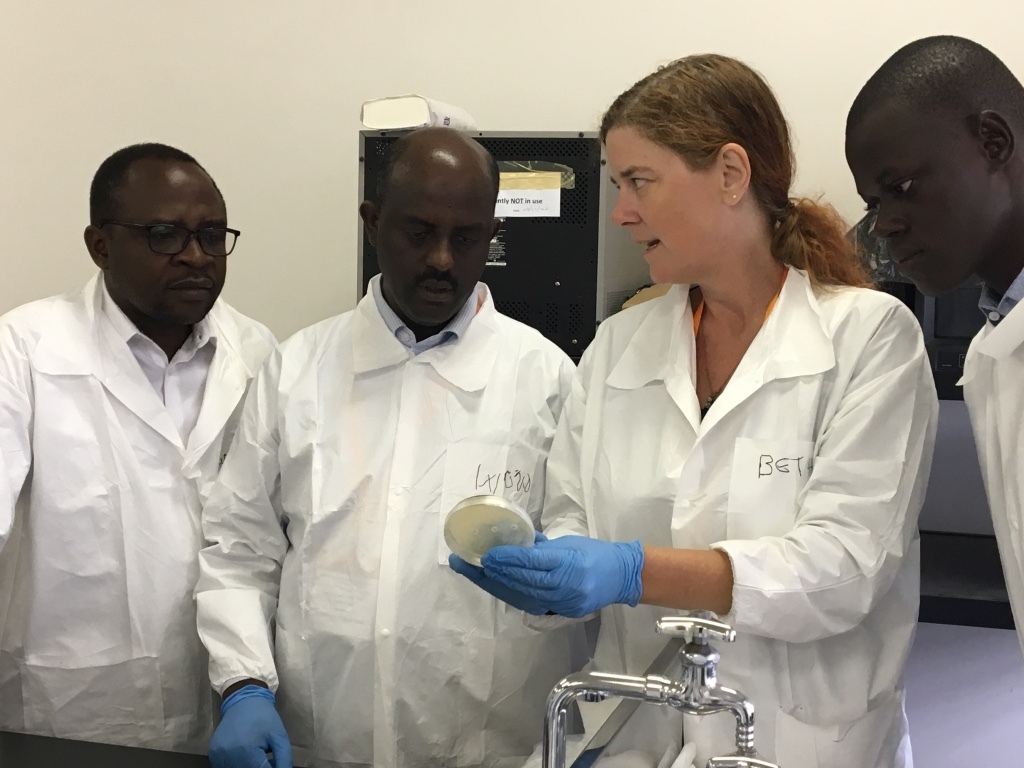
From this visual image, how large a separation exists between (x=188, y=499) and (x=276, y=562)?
196mm

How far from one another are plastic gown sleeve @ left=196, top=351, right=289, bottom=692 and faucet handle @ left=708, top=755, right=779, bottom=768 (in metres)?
0.67

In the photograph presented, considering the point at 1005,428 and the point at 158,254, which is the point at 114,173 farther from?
the point at 1005,428

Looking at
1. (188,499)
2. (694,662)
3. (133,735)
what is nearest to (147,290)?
(188,499)

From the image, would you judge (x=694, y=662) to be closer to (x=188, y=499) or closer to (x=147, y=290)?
(x=188, y=499)

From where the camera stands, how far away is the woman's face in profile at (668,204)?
1.18 meters

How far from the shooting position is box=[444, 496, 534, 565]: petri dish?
3.02ft

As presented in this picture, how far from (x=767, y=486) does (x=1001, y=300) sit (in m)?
0.34

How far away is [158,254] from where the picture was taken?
1.45m

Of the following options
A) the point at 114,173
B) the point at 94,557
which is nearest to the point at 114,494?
the point at 94,557

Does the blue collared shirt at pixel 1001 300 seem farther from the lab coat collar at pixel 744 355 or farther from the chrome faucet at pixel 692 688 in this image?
the chrome faucet at pixel 692 688

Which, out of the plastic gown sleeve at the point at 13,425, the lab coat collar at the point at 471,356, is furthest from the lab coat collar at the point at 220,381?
the lab coat collar at the point at 471,356

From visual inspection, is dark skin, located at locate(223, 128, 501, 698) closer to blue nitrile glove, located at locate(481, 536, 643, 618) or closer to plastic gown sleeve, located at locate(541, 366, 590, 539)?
plastic gown sleeve, located at locate(541, 366, 590, 539)

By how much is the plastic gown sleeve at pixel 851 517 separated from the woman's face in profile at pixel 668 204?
25cm

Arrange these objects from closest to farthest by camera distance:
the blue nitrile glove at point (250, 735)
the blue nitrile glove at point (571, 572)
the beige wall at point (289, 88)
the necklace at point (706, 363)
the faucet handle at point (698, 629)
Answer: the faucet handle at point (698, 629) → the blue nitrile glove at point (571, 572) → the blue nitrile glove at point (250, 735) → the necklace at point (706, 363) → the beige wall at point (289, 88)
